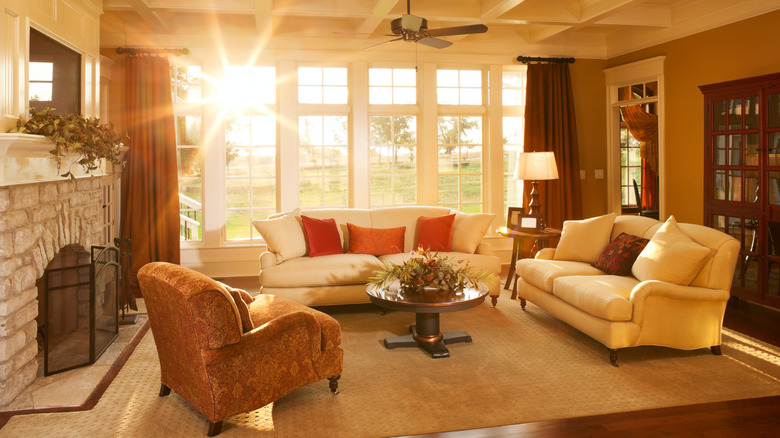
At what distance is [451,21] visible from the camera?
20.7ft

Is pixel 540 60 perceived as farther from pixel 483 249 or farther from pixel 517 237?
pixel 483 249

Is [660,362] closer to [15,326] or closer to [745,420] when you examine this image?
[745,420]

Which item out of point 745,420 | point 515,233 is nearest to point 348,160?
point 515,233

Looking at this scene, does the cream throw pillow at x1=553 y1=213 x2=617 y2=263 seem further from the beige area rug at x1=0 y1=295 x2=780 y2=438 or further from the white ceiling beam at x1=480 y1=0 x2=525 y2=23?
the white ceiling beam at x1=480 y1=0 x2=525 y2=23

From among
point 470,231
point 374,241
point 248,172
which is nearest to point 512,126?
point 470,231

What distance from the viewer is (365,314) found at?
→ 5.23m

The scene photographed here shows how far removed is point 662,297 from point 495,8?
3319 mm

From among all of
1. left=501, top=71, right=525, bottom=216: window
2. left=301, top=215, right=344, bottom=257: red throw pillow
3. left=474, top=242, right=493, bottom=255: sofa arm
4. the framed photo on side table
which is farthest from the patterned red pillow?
left=501, top=71, right=525, bottom=216: window

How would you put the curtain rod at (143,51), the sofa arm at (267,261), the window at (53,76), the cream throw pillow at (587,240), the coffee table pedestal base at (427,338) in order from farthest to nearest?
the curtain rod at (143,51), the sofa arm at (267,261), the cream throw pillow at (587,240), the coffee table pedestal base at (427,338), the window at (53,76)

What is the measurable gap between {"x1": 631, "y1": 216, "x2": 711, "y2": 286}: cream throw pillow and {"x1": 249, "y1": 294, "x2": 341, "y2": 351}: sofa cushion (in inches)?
86.2

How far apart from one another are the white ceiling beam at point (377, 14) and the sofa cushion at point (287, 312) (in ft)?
9.60

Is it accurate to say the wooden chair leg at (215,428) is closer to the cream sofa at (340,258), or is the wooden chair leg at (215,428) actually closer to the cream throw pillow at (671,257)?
the cream sofa at (340,258)

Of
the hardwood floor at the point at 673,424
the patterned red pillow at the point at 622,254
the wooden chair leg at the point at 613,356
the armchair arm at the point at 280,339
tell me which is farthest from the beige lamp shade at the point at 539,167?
the armchair arm at the point at 280,339

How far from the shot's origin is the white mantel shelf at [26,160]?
3137 millimetres
